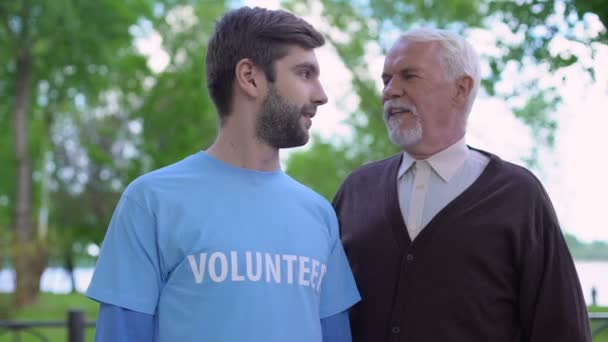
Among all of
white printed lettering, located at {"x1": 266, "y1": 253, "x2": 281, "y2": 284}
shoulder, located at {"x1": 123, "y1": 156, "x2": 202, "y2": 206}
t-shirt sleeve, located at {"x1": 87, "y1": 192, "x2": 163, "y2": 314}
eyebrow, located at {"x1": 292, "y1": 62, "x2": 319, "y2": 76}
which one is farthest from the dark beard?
t-shirt sleeve, located at {"x1": 87, "y1": 192, "x2": 163, "y2": 314}

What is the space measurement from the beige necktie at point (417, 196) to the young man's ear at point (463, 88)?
0.28 m

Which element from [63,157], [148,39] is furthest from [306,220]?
[63,157]

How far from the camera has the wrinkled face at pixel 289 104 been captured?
262cm

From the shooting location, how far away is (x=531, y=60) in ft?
22.8

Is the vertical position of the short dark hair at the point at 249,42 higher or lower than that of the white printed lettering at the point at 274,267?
higher

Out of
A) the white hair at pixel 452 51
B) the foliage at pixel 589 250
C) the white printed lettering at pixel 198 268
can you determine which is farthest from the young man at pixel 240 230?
the foliage at pixel 589 250

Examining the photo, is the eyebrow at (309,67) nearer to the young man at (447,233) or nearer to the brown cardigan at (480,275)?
the young man at (447,233)

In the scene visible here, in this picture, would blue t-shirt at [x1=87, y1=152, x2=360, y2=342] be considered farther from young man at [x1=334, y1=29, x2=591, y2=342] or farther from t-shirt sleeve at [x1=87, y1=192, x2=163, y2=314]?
young man at [x1=334, y1=29, x2=591, y2=342]

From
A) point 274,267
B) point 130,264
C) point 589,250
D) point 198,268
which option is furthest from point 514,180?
point 589,250

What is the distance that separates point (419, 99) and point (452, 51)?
229mm

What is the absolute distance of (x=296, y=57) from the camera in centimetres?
265

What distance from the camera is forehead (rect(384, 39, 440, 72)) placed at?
10.3 ft

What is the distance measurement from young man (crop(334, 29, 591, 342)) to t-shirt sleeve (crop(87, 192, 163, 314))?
936mm

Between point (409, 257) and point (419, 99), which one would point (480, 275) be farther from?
point (419, 99)
